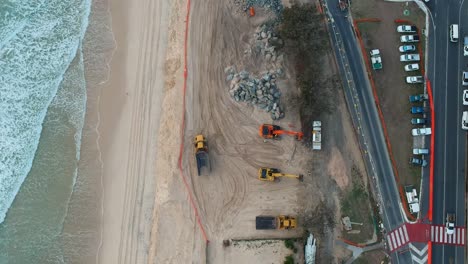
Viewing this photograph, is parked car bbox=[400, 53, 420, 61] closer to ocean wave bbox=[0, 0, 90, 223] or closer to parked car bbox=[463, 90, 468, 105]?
parked car bbox=[463, 90, 468, 105]

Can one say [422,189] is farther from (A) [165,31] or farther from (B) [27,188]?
(B) [27,188]

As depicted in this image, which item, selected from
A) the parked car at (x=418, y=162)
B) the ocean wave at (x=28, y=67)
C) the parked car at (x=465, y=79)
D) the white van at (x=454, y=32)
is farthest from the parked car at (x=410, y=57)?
the ocean wave at (x=28, y=67)

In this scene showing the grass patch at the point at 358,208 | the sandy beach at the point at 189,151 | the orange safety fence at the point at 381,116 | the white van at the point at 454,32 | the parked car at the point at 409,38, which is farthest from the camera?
the white van at the point at 454,32

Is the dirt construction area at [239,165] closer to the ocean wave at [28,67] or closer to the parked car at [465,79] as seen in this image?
the parked car at [465,79]

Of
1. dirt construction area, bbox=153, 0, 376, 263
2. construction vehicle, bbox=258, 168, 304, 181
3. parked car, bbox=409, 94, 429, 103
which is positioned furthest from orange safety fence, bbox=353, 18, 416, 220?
construction vehicle, bbox=258, 168, 304, 181

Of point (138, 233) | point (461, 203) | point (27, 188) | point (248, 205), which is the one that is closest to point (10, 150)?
point (27, 188)

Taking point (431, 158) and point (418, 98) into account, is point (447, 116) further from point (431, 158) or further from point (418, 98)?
point (431, 158)

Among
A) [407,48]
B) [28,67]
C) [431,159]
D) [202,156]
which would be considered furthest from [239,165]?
[28,67]
